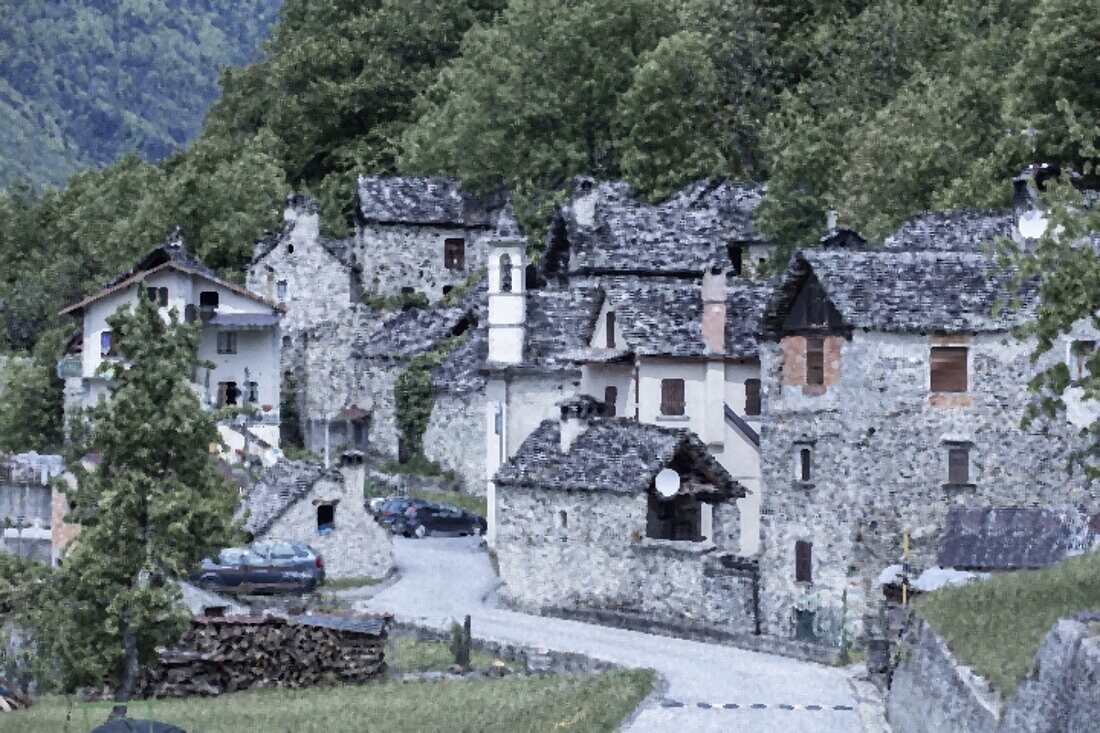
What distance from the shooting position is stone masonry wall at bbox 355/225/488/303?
9769 centimetres

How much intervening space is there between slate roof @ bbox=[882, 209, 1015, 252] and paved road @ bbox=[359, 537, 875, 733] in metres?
15.5

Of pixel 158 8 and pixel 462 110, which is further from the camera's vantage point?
pixel 158 8

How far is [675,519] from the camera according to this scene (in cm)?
6175

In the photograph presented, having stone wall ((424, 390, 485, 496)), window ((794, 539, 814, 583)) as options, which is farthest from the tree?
stone wall ((424, 390, 485, 496))

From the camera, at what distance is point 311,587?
62.6 metres

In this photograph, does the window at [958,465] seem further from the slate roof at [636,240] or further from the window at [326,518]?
the slate roof at [636,240]

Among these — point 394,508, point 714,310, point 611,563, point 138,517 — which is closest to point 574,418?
point 611,563

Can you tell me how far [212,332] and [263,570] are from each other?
101ft

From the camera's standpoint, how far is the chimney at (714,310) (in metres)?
66.1

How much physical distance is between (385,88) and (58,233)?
1987 cm

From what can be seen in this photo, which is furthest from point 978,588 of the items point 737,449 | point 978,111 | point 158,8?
point 158,8

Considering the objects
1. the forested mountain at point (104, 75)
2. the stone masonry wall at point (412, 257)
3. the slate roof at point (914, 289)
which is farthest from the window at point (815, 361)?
the forested mountain at point (104, 75)

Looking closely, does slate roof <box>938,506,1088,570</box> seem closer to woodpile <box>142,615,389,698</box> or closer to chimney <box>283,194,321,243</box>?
woodpile <box>142,615,389,698</box>

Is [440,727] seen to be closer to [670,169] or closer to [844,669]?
[844,669]
